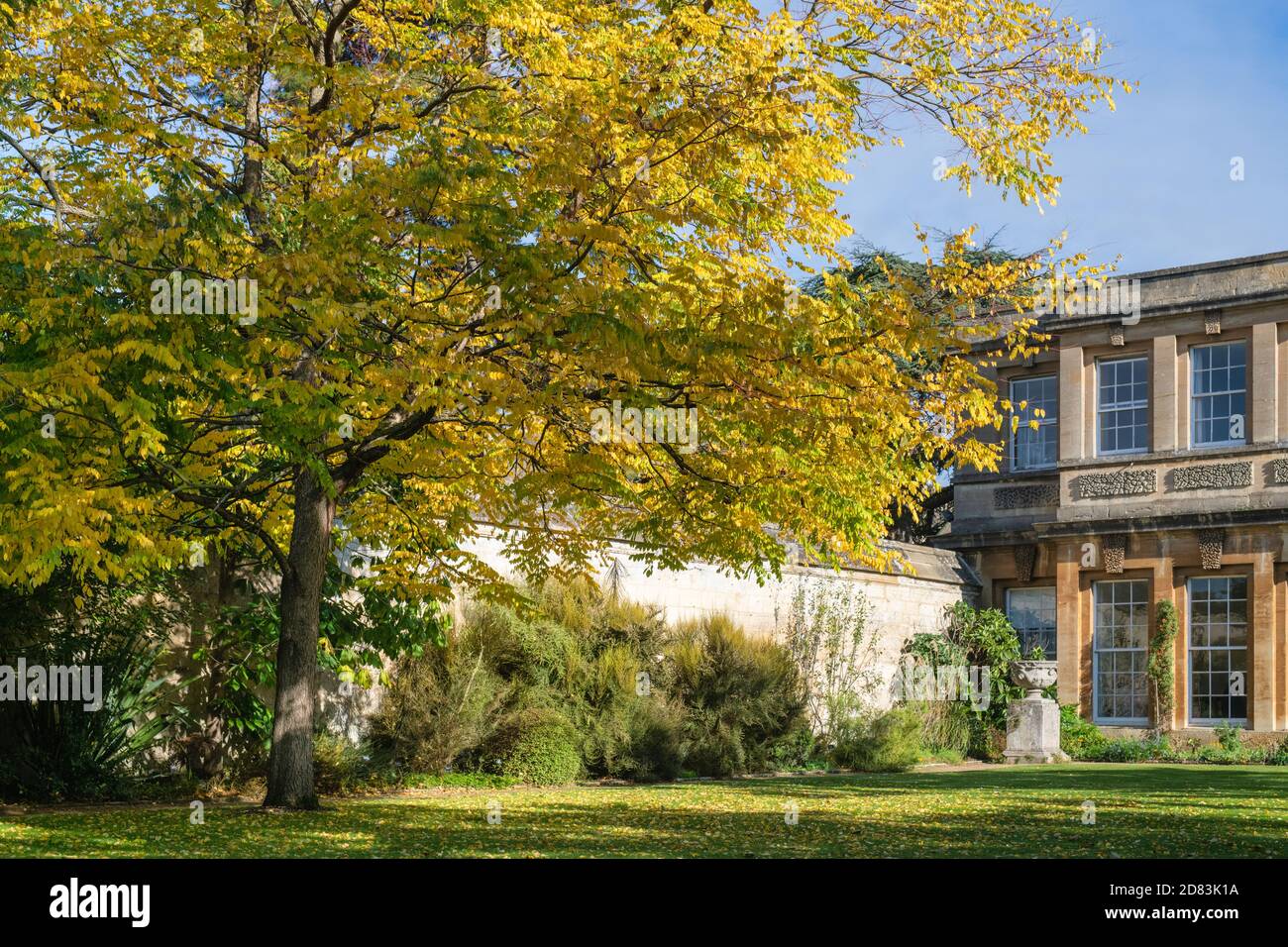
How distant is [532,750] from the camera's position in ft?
51.3

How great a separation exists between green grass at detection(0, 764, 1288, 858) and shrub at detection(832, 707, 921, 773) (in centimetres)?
436

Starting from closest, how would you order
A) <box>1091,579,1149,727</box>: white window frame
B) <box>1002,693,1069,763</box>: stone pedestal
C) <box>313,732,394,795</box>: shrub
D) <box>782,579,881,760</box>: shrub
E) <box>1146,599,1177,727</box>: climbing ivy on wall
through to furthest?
1. <box>313,732,394,795</box>: shrub
2. <box>782,579,881,760</box>: shrub
3. <box>1002,693,1069,763</box>: stone pedestal
4. <box>1146,599,1177,727</box>: climbing ivy on wall
5. <box>1091,579,1149,727</box>: white window frame

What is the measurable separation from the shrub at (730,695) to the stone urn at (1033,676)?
5795mm

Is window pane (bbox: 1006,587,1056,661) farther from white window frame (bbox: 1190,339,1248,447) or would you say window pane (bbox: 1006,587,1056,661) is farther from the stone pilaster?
white window frame (bbox: 1190,339,1248,447)

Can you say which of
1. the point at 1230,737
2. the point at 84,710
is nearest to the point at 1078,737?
the point at 1230,737

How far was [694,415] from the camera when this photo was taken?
10.3 m

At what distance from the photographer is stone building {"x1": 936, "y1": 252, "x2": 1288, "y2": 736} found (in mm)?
25281

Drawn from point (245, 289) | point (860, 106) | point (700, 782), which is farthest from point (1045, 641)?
point (245, 289)

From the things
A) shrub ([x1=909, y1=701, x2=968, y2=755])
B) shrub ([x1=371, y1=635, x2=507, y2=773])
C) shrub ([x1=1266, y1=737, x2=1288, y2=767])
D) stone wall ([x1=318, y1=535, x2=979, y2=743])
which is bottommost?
shrub ([x1=1266, y1=737, x2=1288, y2=767])

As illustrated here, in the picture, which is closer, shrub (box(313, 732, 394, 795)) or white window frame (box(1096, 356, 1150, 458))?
shrub (box(313, 732, 394, 795))

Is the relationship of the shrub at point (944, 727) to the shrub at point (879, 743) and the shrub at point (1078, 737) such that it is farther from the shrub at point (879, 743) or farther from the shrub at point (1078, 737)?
the shrub at point (1078, 737)

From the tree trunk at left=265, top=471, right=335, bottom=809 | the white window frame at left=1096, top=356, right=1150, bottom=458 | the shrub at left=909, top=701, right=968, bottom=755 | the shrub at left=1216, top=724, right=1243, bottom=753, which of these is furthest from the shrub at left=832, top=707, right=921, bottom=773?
the tree trunk at left=265, top=471, right=335, bottom=809

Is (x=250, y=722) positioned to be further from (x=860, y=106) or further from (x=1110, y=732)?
(x=1110, y=732)
